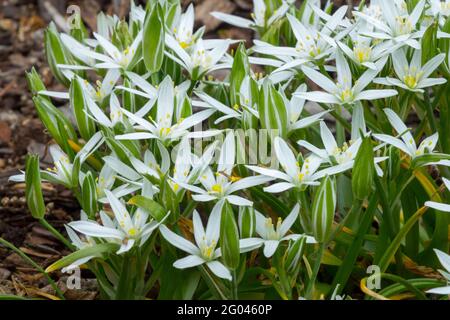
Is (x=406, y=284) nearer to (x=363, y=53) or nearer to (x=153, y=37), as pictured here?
(x=363, y=53)

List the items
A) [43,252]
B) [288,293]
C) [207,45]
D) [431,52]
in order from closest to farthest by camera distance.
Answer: [288,293] < [431,52] < [207,45] < [43,252]

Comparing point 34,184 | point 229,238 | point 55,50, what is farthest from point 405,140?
point 55,50

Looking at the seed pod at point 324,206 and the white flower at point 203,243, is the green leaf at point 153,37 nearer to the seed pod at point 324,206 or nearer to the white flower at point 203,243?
the white flower at point 203,243

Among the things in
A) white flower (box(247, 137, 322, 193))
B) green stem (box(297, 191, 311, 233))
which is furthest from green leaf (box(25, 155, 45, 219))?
green stem (box(297, 191, 311, 233))

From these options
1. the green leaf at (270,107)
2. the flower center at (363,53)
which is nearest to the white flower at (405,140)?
the flower center at (363,53)

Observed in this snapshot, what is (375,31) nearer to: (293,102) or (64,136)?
(293,102)

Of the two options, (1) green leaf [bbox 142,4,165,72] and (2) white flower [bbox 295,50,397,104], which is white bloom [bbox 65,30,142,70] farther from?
(2) white flower [bbox 295,50,397,104]
